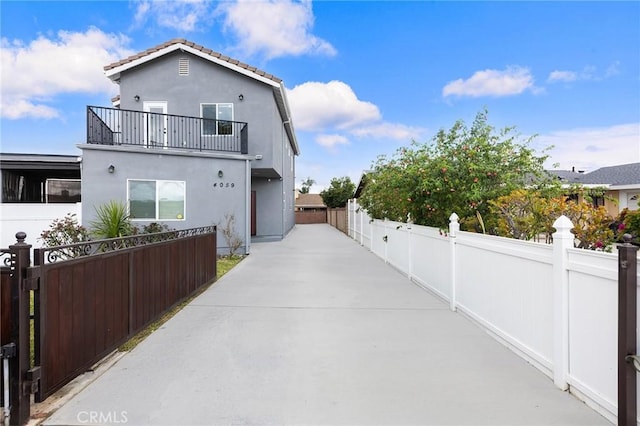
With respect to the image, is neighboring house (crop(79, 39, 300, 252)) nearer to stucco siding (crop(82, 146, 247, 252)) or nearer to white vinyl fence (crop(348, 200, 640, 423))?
stucco siding (crop(82, 146, 247, 252))

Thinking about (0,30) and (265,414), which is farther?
(0,30)

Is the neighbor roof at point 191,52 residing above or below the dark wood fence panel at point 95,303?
above

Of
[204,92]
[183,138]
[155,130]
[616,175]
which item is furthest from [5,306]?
[616,175]

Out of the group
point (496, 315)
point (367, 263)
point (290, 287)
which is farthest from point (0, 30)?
point (496, 315)

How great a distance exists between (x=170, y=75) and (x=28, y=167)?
27.6 ft

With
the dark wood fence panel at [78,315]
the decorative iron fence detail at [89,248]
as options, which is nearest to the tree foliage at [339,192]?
the decorative iron fence detail at [89,248]

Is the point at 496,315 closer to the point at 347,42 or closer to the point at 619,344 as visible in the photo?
the point at 619,344

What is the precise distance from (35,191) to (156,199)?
41.2 feet

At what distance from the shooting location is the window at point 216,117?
1510 centimetres

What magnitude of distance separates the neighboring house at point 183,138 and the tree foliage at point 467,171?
7547 millimetres

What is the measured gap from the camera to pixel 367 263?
1172 centimetres

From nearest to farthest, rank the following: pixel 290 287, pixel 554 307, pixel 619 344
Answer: pixel 619 344, pixel 554 307, pixel 290 287

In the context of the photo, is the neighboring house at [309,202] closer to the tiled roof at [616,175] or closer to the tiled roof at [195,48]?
the tiled roof at [616,175]

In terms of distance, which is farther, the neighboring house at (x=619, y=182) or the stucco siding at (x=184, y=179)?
the neighboring house at (x=619, y=182)
